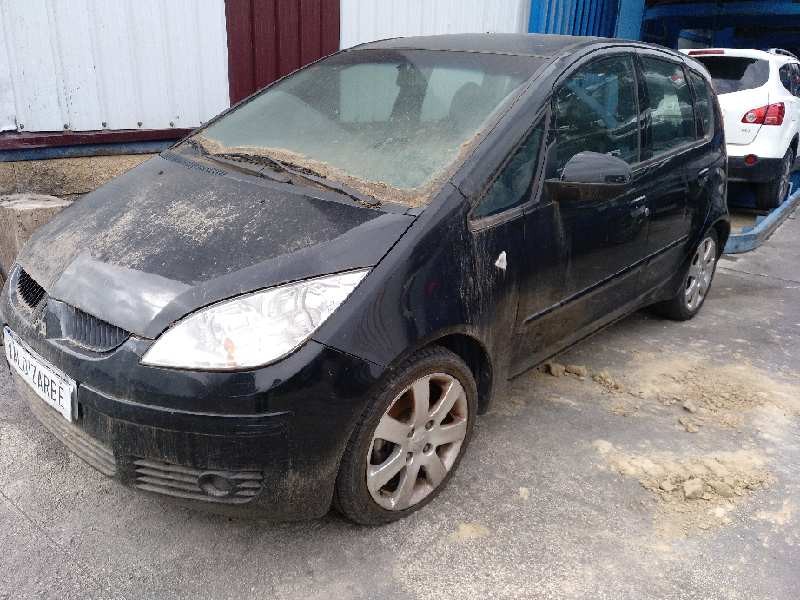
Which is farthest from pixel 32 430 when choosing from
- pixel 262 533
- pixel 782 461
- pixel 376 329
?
pixel 782 461

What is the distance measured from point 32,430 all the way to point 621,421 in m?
2.66

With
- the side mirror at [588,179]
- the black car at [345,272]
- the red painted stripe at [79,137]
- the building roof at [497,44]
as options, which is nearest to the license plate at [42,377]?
the black car at [345,272]

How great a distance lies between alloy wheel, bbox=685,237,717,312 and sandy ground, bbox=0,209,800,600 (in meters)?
1.10

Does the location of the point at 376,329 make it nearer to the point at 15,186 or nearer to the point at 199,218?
the point at 199,218

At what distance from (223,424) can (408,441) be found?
691 millimetres

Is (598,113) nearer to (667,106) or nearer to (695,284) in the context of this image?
(667,106)

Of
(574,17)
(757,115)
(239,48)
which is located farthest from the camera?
(574,17)

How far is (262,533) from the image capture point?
242 centimetres

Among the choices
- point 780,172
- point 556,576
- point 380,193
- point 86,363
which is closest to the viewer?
point 86,363

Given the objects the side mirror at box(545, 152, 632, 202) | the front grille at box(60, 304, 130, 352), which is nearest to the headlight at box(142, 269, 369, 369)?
the front grille at box(60, 304, 130, 352)

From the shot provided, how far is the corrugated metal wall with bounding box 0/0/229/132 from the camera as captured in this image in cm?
426

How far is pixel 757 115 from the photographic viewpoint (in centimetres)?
718

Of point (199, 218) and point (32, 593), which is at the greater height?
point (199, 218)

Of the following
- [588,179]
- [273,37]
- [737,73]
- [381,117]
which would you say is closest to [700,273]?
[588,179]
